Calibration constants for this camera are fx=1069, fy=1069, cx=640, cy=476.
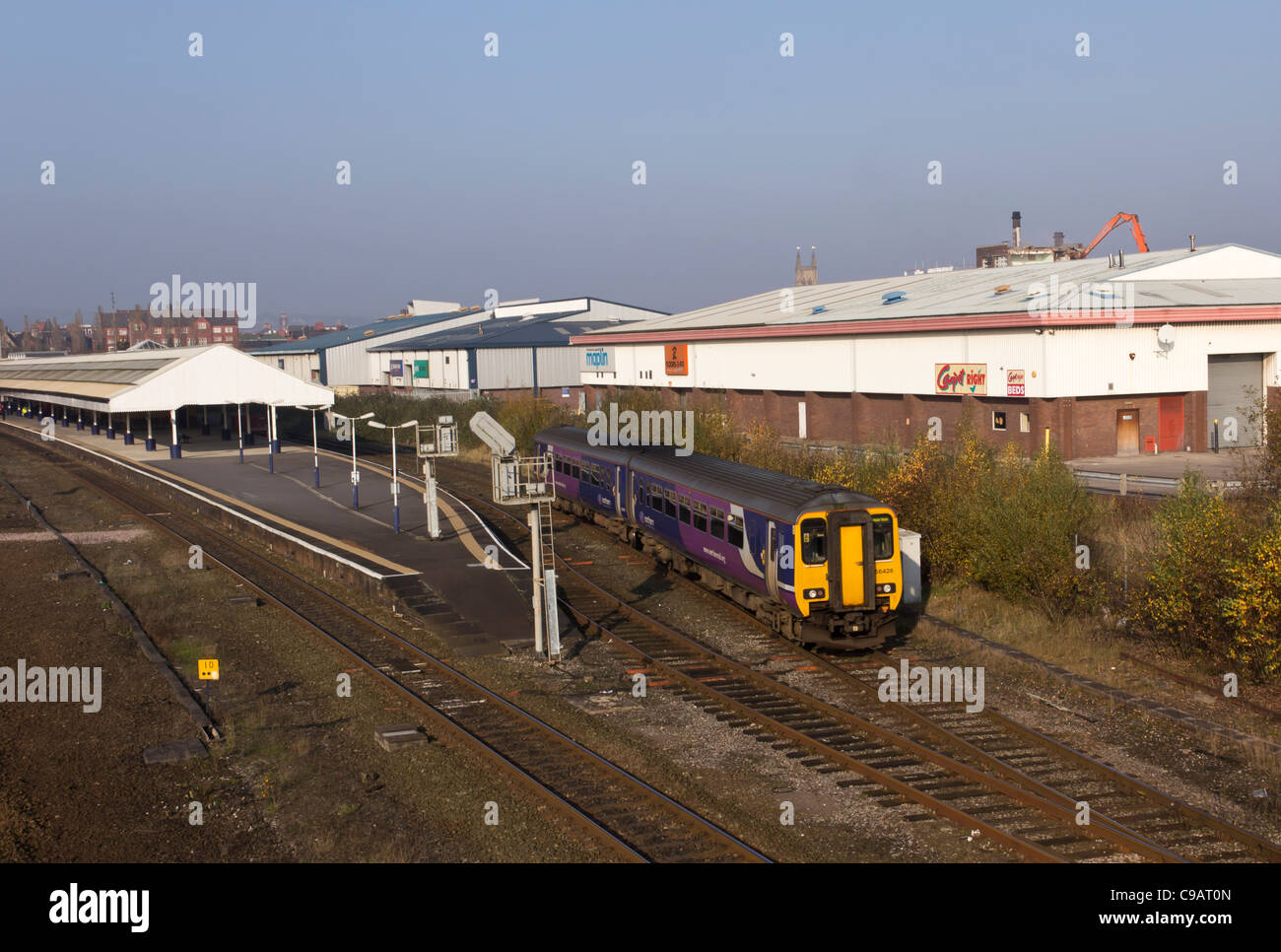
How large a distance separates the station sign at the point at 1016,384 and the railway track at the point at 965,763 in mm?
22962

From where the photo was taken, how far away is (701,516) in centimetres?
2228

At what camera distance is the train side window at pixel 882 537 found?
18.3 metres

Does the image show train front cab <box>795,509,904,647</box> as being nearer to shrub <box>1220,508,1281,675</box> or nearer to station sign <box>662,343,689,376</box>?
shrub <box>1220,508,1281,675</box>

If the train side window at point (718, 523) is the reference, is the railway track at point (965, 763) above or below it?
below

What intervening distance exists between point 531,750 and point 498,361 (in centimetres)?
6077

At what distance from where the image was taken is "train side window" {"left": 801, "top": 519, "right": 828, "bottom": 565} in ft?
59.0

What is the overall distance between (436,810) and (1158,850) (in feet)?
25.5

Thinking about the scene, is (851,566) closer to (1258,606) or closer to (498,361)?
(1258,606)

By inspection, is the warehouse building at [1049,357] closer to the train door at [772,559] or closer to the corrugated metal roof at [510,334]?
the train door at [772,559]

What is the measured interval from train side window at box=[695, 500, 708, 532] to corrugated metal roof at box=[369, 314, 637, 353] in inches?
1894

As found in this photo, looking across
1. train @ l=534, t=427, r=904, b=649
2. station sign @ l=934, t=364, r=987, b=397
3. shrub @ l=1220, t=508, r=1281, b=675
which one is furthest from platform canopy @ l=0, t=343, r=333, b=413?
shrub @ l=1220, t=508, r=1281, b=675

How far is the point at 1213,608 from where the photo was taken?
1698 centimetres

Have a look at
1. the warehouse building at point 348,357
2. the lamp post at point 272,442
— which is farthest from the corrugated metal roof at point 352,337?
the lamp post at point 272,442
